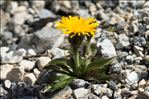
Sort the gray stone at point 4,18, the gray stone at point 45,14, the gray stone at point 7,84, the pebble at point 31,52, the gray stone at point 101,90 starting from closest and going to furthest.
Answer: the gray stone at point 101,90 < the gray stone at point 7,84 < the pebble at point 31,52 < the gray stone at point 45,14 < the gray stone at point 4,18

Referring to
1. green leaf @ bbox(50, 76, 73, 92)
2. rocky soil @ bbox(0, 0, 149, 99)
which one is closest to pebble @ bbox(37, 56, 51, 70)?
rocky soil @ bbox(0, 0, 149, 99)

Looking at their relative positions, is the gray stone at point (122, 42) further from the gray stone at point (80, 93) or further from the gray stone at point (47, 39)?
the gray stone at point (47, 39)

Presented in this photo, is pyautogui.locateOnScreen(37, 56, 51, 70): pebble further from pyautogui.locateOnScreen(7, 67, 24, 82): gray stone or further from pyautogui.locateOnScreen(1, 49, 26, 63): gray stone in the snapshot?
pyautogui.locateOnScreen(1, 49, 26, 63): gray stone

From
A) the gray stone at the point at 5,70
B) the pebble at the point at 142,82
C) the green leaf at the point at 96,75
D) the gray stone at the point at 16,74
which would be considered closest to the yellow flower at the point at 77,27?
the green leaf at the point at 96,75

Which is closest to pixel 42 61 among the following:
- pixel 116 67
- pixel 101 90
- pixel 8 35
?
pixel 116 67

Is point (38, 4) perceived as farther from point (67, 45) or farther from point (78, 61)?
point (78, 61)

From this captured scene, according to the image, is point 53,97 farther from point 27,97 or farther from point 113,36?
point 113,36
